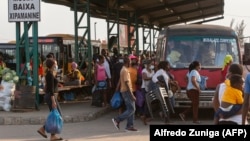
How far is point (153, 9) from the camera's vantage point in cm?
3053

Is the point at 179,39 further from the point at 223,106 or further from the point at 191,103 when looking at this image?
the point at 223,106

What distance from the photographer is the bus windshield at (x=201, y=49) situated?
14.3 metres

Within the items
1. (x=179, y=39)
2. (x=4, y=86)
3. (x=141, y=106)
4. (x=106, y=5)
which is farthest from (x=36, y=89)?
(x=106, y=5)

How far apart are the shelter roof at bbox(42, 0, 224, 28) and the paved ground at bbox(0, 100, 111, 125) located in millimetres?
6637

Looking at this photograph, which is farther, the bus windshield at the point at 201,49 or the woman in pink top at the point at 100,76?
the woman in pink top at the point at 100,76

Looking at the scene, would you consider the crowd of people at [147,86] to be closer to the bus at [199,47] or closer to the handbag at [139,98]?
the handbag at [139,98]

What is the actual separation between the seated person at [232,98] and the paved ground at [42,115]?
757 centimetres

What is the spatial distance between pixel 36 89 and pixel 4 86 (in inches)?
36.6

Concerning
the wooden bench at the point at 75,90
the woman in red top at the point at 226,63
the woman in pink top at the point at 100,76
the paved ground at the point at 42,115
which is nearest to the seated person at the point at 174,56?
the woman in red top at the point at 226,63

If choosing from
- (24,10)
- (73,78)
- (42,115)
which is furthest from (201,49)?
(73,78)

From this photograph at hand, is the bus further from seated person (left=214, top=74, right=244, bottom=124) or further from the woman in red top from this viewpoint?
seated person (left=214, top=74, right=244, bottom=124)

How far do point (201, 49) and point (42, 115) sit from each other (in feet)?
15.6

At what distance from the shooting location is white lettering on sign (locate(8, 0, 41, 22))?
14.8 meters

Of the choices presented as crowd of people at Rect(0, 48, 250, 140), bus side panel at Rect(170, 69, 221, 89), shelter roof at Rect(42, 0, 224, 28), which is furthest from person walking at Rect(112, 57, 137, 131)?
shelter roof at Rect(42, 0, 224, 28)
